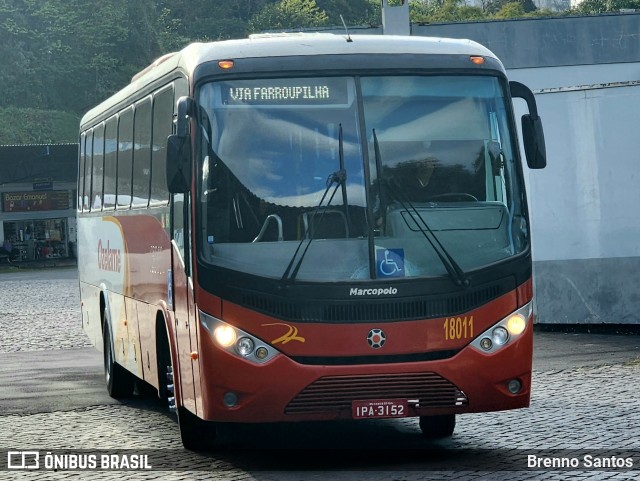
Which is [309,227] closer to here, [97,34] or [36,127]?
[36,127]

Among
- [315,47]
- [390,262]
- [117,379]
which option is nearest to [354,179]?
[390,262]

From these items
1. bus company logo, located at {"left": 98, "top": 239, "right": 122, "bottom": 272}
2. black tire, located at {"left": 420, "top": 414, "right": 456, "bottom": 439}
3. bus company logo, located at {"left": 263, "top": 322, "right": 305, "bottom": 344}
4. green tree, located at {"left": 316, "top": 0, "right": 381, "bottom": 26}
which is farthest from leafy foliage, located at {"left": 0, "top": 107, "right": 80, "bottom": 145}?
bus company logo, located at {"left": 263, "top": 322, "right": 305, "bottom": 344}

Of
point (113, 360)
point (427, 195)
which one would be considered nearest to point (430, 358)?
point (427, 195)

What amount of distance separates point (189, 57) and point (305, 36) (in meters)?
0.91

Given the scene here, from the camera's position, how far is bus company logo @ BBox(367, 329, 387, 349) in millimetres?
9312

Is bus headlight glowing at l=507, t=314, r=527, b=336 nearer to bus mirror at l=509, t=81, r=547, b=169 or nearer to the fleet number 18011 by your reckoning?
the fleet number 18011

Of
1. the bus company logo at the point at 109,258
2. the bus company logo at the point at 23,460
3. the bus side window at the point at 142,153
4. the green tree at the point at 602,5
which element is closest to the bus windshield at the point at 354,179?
the bus company logo at the point at 23,460

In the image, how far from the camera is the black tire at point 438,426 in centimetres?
1094

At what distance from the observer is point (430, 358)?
938 cm

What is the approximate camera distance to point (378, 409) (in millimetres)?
9273

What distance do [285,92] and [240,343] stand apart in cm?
181

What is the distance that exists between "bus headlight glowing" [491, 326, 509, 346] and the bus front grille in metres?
0.45

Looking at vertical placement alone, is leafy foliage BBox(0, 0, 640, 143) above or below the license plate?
above

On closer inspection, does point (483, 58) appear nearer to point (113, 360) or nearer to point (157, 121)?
point (157, 121)
